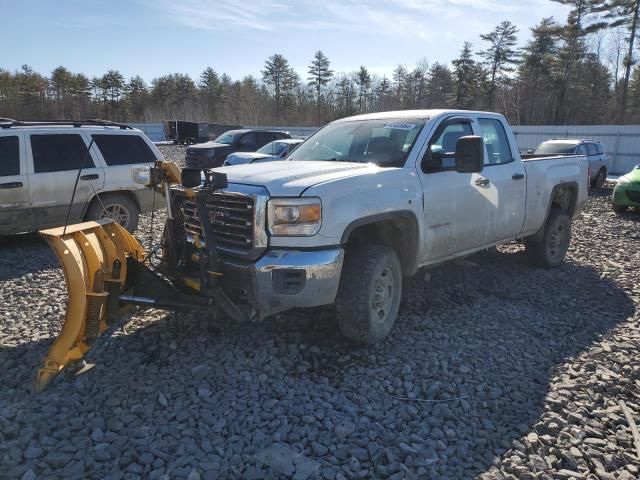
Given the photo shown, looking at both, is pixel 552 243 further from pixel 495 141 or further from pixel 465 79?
pixel 465 79

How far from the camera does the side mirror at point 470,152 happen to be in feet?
14.1

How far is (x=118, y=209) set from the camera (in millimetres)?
8016

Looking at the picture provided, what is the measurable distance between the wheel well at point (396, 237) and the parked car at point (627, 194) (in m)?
9.85

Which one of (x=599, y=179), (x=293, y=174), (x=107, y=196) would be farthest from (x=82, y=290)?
(x=599, y=179)

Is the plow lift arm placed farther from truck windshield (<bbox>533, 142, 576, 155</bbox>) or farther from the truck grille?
truck windshield (<bbox>533, 142, 576, 155</bbox>)

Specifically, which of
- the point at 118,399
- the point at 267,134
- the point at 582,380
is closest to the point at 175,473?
the point at 118,399

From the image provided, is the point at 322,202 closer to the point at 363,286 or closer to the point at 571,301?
the point at 363,286

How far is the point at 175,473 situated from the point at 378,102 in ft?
232

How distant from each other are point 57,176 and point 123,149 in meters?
1.14

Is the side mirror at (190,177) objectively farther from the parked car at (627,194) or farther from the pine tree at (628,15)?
the pine tree at (628,15)

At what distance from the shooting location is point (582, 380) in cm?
389

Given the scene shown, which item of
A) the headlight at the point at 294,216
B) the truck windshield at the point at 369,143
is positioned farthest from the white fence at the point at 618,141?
the headlight at the point at 294,216

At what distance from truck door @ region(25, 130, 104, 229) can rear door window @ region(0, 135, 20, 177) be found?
162 mm

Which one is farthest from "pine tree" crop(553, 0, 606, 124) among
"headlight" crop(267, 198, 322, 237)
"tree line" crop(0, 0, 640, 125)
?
"headlight" crop(267, 198, 322, 237)
